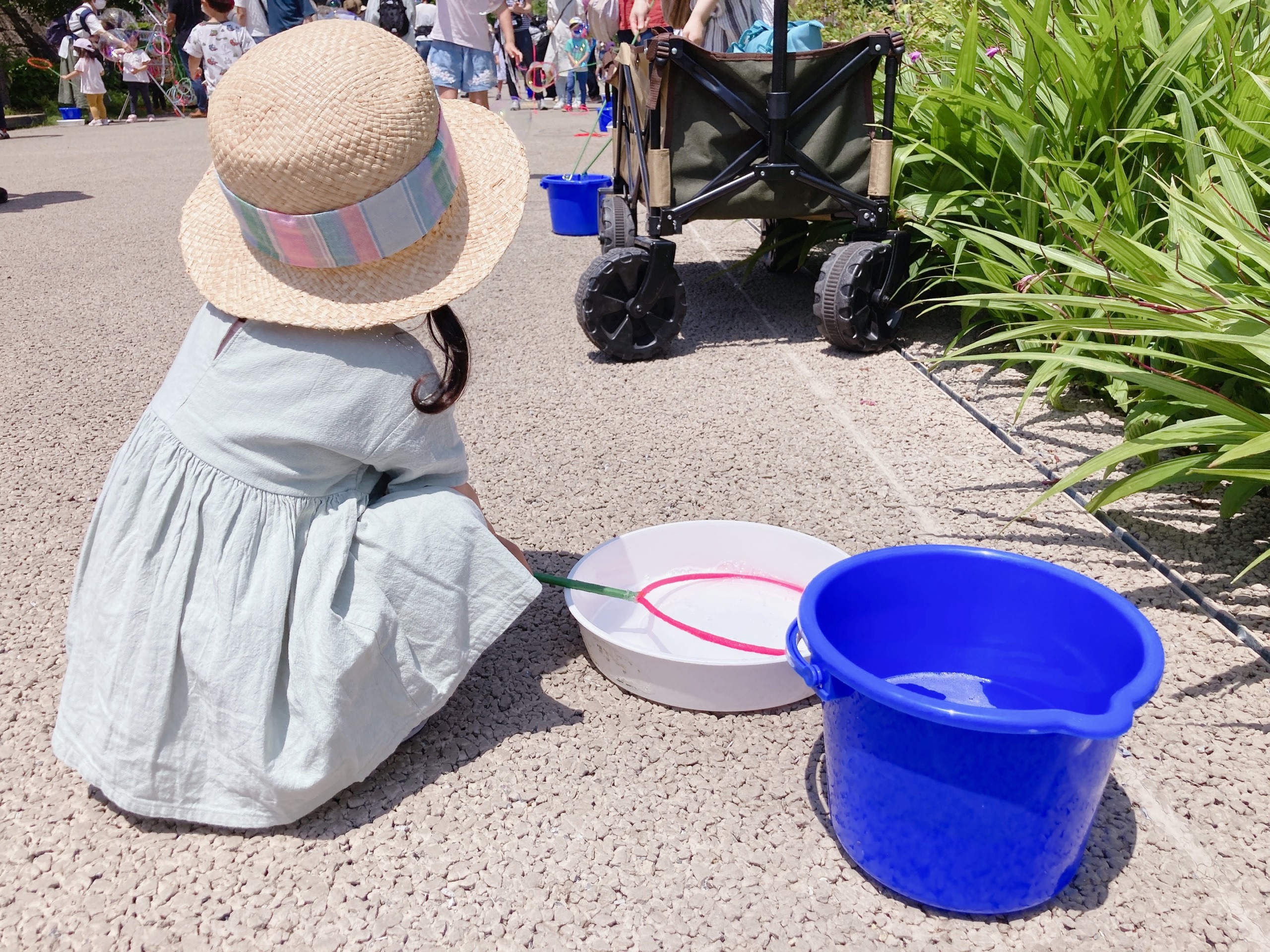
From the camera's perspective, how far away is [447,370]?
155cm

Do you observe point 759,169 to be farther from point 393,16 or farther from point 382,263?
point 393,16

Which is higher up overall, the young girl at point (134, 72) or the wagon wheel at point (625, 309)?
the wagon wheel at point (625, 309)

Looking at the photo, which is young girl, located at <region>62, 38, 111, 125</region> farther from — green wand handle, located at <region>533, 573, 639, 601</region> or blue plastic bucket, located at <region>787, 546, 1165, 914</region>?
blue plastic bucket, located at <region>787, 546, 1165, 914</region>

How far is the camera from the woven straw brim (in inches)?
56.9

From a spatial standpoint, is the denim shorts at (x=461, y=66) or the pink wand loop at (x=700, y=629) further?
the denim shorts at (x=461, y=66)

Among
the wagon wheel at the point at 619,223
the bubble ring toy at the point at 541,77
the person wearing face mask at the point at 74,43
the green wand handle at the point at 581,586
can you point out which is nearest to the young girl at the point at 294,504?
the green wand handle at the point at 581,586

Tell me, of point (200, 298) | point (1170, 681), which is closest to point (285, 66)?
point (1170, 681)

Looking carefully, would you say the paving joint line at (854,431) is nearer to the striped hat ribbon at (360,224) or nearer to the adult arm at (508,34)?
the striped hat ribbon at (360,224)

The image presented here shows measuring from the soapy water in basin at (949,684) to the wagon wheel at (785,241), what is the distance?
2.80m

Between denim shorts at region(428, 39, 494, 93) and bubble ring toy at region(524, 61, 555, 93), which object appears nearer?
denim shorts at region(428, 39, 494, 93)

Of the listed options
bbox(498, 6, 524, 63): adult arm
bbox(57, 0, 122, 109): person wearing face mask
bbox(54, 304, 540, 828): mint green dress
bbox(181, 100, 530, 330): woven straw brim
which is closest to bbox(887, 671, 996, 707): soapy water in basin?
bbox(54, 304, 540, 828): mint green dress

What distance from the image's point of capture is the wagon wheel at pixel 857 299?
3.31m

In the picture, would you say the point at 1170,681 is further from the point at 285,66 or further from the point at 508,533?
the point at 285,66

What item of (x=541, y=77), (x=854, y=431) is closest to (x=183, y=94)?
(x=541, y=77)
